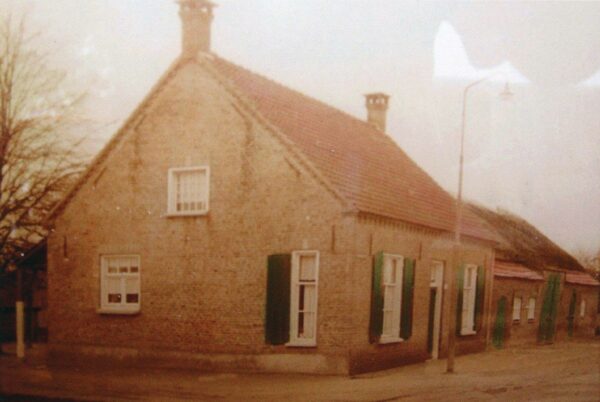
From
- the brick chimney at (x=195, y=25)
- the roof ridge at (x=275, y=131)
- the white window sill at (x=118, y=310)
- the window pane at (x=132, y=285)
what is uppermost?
the brick chimney at (x=195, y=25)

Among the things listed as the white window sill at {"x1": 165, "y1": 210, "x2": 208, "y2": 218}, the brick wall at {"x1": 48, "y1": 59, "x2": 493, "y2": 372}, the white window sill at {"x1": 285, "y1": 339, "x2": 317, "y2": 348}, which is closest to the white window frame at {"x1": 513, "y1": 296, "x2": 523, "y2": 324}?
the brick wall at {"x1": 48, "y1": 59, "x2": 493, "y2": 372}

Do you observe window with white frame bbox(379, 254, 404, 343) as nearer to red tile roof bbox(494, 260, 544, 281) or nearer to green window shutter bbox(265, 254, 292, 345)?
green window shutter bbox(265, 254, 292, 345)

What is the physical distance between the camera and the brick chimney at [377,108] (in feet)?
79.3

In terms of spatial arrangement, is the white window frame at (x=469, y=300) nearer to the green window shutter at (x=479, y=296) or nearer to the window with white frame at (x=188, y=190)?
the green window shutter at (x=479, y=296)

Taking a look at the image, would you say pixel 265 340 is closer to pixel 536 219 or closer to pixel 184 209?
pixel 184 209

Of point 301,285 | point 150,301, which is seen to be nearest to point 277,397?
point 301,285

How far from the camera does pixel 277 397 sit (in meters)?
13.4

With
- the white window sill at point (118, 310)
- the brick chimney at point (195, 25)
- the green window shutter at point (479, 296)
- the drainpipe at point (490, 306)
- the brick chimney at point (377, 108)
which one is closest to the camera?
the brick chimney at point (195, 25)

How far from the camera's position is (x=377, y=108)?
79.7 ft

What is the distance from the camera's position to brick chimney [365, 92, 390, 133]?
79.3 feet

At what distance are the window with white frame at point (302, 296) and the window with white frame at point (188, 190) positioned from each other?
108 inches

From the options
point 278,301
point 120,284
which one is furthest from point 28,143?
point 278,301

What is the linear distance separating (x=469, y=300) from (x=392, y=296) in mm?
4747

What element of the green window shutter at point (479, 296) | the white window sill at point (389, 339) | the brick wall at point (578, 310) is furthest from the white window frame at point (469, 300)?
the brick wall at point (578, 310)
